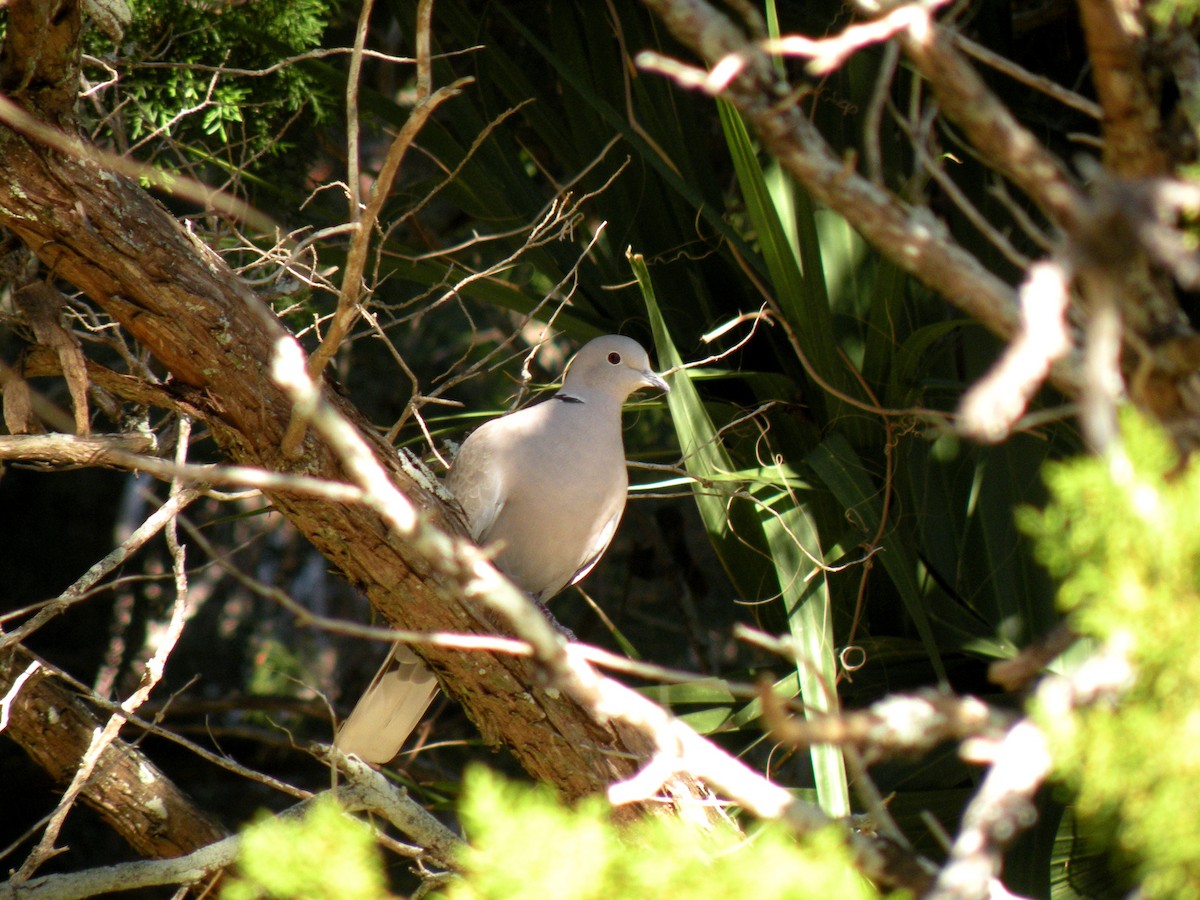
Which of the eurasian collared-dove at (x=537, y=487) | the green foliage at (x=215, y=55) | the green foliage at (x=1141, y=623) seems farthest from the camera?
the eurasian collared-dove at (x=537, y=487)

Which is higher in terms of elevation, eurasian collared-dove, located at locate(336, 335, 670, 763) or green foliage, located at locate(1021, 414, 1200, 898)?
green foliage, located at locate(1021, 414, 1200, 898)

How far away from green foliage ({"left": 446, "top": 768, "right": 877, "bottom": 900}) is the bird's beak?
1417 mm

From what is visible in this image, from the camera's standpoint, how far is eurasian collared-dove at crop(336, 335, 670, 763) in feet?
7.60

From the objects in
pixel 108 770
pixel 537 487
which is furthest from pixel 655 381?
pixel 108 770

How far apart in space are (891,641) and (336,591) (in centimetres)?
349

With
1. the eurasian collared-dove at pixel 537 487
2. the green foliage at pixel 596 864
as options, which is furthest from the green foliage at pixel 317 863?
the eurasian collared-dove at pixel 537 487

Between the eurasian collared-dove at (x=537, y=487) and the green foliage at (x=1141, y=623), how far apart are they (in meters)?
1.50

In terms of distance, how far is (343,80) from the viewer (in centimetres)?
258

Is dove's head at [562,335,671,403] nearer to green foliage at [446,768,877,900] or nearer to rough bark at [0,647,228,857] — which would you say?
rough bark at [0,647,228,857]

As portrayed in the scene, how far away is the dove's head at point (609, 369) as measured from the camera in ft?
7.90

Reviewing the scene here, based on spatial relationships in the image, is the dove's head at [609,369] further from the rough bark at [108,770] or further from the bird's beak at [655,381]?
the rough bark at [108,770]

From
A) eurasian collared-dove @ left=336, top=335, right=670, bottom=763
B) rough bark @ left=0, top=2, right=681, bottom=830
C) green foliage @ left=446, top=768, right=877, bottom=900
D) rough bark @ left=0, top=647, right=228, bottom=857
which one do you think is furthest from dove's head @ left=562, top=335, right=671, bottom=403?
green foliage @ left=446, top=768, right=877, bottom=900

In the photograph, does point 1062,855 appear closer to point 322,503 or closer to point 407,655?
point 407,655

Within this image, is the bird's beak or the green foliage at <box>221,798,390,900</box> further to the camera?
the bird's beak
